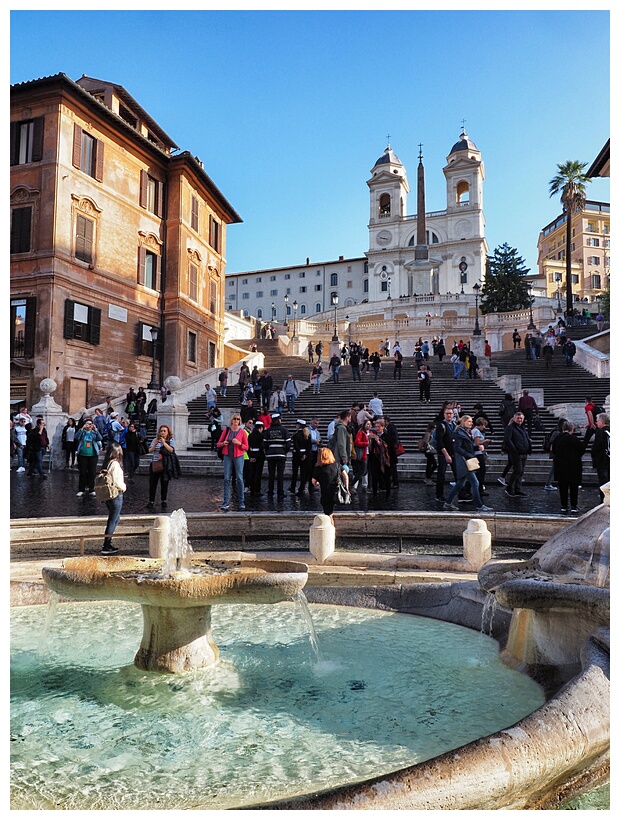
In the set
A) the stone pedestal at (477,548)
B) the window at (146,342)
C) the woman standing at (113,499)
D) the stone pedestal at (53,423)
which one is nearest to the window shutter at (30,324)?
the stone pedestal at (53,423)

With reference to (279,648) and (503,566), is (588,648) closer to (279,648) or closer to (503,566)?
(503,566)

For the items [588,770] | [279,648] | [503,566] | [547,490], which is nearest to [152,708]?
[279,648]

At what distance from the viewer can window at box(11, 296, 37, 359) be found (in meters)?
22.3

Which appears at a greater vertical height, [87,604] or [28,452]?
[28,452]

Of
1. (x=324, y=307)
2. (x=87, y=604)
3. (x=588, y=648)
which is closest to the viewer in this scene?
(x=588, y=648)

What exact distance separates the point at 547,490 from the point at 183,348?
21.0m

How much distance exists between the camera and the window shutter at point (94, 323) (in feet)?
78.9

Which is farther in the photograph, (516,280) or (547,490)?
(516,280)

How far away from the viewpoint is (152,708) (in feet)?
10.6

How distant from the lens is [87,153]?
24.5 meters

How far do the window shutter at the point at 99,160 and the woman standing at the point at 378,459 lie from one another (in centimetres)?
1961

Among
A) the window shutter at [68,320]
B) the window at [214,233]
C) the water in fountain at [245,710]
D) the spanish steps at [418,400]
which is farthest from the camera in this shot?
the window at [214,233]

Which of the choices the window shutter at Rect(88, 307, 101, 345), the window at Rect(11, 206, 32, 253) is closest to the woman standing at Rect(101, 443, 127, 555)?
the window shutter at Rect(88, 307, 101, 345)

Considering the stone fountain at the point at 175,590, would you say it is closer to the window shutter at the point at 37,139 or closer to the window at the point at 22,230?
the window at the point at 22,230
